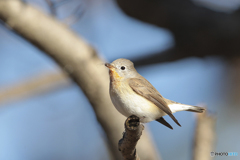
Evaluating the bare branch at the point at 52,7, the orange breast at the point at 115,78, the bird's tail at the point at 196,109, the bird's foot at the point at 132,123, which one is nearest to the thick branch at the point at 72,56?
the bare branch at the point at 52,7

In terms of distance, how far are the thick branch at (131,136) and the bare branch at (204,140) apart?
112 centimetres

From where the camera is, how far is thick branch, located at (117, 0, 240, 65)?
3768 mm

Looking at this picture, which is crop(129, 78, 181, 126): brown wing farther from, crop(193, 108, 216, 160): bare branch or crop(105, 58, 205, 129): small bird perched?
crop(193, 108, 216, 160): bare branch

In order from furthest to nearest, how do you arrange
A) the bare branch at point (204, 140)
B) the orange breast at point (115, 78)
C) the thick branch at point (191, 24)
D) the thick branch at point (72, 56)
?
the thick branch at point (191, 24) → the thick branch at point (72, 56) → the bare branch at point (204, 140) → the orange breast at point (115, 78)

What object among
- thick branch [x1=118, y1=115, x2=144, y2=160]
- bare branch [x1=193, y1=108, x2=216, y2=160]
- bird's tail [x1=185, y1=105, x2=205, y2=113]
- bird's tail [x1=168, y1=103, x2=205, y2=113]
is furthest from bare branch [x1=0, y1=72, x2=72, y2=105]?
Result: thick branch [x1=118, y1=115, x2=144, y2=160]

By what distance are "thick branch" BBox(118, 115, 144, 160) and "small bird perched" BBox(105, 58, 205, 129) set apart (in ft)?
1.46

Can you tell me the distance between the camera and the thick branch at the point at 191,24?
3768 millimetres

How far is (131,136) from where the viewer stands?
222 cm

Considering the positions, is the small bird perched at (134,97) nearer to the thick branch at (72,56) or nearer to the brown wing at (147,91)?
the brown wing at (147,91)

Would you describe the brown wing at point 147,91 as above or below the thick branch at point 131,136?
above

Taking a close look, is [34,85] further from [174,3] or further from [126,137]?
[126,137]

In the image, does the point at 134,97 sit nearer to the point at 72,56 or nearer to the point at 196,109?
the point at 196,109

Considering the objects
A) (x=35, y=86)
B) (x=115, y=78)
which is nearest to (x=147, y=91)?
(x=115, y=78)

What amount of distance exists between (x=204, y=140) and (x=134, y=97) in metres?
1.08
